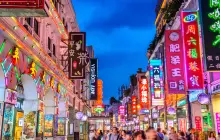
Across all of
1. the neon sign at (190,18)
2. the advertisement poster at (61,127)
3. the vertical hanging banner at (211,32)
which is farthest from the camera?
the advertisement poster at (61,127)

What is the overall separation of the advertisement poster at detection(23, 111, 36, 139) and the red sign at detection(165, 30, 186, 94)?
887cm

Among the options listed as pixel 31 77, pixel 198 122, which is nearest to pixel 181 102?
pixel 198 122

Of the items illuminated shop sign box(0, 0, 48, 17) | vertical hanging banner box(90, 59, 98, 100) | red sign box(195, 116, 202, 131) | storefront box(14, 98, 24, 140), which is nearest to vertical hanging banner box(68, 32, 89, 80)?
storefront box(14, 98, 24, 140)

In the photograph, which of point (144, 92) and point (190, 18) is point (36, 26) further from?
point (144, 92)

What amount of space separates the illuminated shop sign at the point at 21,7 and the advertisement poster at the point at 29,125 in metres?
8.62

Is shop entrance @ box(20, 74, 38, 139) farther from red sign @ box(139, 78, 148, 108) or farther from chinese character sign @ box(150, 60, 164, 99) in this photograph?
red sign @ box(139, 78, 148, 108)

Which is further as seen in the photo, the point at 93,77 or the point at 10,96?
the point at 93,77

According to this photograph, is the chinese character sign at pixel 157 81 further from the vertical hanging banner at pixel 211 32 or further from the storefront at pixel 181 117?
the vertical hanging banner at pixel 211 32

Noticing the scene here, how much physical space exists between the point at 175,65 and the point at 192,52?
8.63 feet

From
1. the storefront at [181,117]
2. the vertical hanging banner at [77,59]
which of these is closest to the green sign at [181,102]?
the storefront at [181,117]

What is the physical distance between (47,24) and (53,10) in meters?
1.30

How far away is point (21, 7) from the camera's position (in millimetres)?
6168

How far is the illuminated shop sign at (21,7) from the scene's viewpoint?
6.16 metres

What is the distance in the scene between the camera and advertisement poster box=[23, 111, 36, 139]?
555 inches
